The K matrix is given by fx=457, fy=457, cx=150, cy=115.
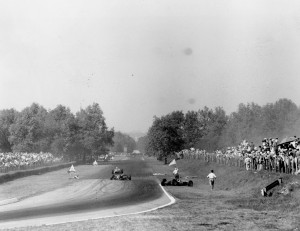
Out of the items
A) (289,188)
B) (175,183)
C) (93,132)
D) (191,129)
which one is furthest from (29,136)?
(289,188)

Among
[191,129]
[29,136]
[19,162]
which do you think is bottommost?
[19,162]

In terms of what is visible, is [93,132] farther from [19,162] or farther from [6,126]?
[19,162]

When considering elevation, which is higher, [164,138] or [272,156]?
[164,138]

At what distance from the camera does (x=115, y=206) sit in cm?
2292

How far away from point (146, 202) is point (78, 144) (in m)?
91.1

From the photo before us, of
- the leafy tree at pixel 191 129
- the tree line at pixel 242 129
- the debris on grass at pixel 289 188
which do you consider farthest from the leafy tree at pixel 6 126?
the debris on grass at pixel 289 188

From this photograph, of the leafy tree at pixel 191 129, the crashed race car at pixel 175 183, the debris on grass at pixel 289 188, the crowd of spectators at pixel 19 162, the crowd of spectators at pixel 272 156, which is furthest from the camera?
the leafy tree at pixel 191 129

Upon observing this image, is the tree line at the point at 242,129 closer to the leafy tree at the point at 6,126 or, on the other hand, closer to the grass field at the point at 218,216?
the leafy tree at the point at 6,126

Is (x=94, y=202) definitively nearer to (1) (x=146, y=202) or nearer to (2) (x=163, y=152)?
(1) (x=146, y=202)

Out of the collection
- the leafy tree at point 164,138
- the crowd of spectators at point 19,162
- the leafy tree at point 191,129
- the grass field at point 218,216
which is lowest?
the grass field at point 218,216

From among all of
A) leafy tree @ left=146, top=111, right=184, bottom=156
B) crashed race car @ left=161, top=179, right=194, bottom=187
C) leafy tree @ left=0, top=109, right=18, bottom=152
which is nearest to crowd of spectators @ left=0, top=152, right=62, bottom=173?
crashed race car @ left=161, top=179, right=194, bottom=187

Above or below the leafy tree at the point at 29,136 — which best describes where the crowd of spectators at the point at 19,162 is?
below

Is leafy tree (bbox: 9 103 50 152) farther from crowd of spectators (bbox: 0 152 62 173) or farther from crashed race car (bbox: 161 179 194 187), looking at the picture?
crashed race car (bbox: 161 179 194 187)

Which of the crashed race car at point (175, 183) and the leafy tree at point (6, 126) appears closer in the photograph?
the crashed race car at point (175, 183)
